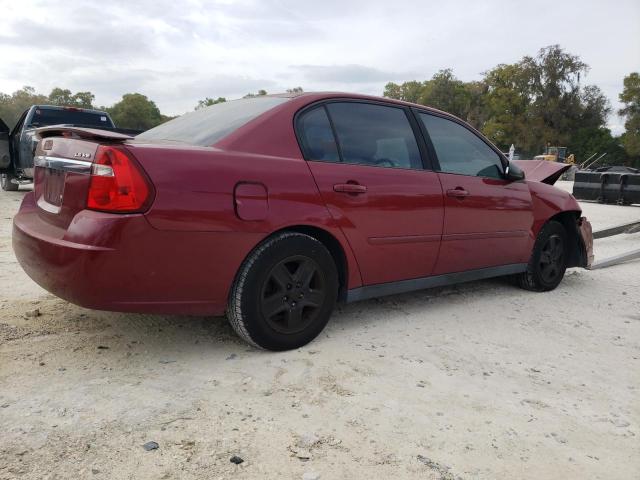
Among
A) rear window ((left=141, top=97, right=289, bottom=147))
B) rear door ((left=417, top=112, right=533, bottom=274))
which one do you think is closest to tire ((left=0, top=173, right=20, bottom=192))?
rear window ((left=141, top=97, right=289, bottom=147))

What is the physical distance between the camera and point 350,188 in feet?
10.5

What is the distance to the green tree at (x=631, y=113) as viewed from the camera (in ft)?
159

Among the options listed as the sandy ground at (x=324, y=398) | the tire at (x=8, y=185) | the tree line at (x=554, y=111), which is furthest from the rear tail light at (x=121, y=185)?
the tree line at (x=554, y=111)

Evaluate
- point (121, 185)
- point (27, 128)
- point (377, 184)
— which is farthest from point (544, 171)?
point (27, 128)

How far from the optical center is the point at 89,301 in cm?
251

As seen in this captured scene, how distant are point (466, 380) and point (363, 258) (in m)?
0.96

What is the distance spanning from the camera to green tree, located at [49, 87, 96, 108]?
73537 mm

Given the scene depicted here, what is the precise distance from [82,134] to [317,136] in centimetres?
132

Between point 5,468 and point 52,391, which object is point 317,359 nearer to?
point 52,391

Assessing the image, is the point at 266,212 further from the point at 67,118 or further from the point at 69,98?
the point at 69,98

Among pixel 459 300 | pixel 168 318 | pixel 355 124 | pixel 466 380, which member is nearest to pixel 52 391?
pixel 168 318

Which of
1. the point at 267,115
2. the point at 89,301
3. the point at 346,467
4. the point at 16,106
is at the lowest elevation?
the point at 346,467

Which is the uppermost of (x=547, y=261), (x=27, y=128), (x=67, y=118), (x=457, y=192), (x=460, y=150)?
(x=67, y=118)

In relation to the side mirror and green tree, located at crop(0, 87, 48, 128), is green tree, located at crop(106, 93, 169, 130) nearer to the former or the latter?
green tree, located at crop(0, 87, 48, 128)
